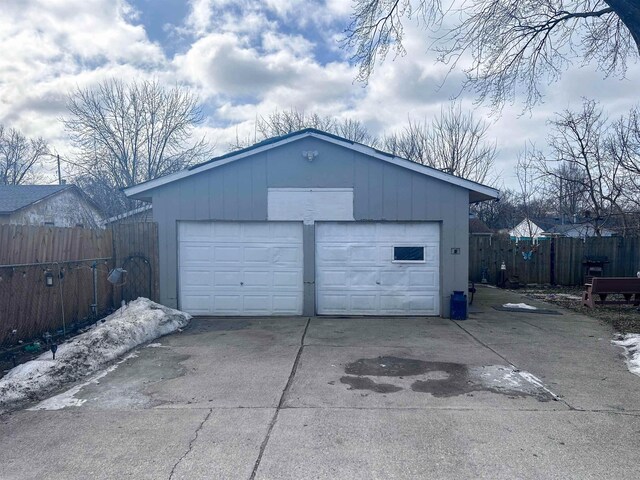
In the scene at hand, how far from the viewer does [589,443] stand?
3916 mm

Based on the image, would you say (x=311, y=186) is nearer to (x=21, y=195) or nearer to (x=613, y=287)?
(x=613, y=287)

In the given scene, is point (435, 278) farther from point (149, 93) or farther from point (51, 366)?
point (149, 93)

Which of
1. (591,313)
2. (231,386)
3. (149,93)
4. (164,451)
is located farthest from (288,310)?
(149,93)

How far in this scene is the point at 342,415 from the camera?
454 centimetres

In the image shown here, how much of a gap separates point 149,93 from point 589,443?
78.9ft

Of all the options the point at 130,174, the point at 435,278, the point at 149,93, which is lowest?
the point at 435,278

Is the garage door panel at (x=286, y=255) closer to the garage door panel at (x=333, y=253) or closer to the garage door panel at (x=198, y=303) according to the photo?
the garage door panel at (x=333, y=253)

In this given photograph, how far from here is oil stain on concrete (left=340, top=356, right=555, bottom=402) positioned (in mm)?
5289

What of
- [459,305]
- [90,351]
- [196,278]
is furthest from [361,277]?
[90,351]

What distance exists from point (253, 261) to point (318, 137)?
132 inches

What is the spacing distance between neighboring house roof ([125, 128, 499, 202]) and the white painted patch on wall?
1071 mm

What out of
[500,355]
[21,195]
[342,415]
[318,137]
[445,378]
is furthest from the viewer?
[21,195]

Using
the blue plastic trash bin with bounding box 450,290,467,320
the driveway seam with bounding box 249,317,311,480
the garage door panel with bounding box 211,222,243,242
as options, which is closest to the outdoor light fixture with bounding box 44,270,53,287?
the garage door panel with bounding box 211,222,243,242

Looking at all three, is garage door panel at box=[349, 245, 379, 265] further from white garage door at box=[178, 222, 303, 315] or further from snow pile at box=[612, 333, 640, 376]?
snow pile at box=[612, 333, 640, 376]
